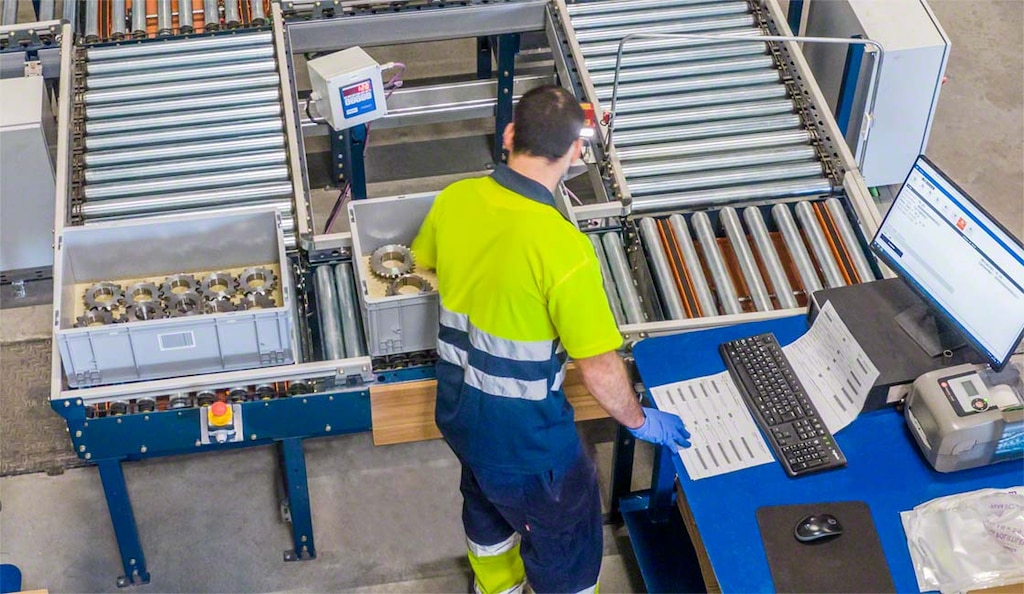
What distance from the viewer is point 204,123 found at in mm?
4473

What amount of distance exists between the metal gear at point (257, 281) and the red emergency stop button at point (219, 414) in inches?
14.0

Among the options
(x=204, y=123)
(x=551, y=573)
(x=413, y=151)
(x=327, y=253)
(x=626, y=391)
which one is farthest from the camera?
(x=413, y=151)

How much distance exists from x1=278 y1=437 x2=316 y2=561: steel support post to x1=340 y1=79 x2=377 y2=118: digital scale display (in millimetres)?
1159

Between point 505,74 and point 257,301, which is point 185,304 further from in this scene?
point 505,74

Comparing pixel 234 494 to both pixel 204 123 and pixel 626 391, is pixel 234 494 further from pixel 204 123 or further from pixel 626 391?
pixel 626 391

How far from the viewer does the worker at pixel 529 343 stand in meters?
3.11

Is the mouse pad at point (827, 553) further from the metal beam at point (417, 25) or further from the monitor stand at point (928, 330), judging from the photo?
the metal beam at point (417, 25)

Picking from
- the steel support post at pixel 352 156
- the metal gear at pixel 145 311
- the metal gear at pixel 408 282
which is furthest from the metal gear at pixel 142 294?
the steel support post at pixel 352 156

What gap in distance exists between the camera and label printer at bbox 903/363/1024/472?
3.14 meters

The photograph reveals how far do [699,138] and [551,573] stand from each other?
173 cm

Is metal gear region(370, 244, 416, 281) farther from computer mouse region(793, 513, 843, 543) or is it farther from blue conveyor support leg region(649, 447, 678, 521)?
computer mouse region(793, 513, 843, 543)

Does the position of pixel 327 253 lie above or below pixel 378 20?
below

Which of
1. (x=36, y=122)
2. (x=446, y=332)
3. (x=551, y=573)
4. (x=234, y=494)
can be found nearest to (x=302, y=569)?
(x=234, y=494)

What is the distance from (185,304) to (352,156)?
1.24 m
